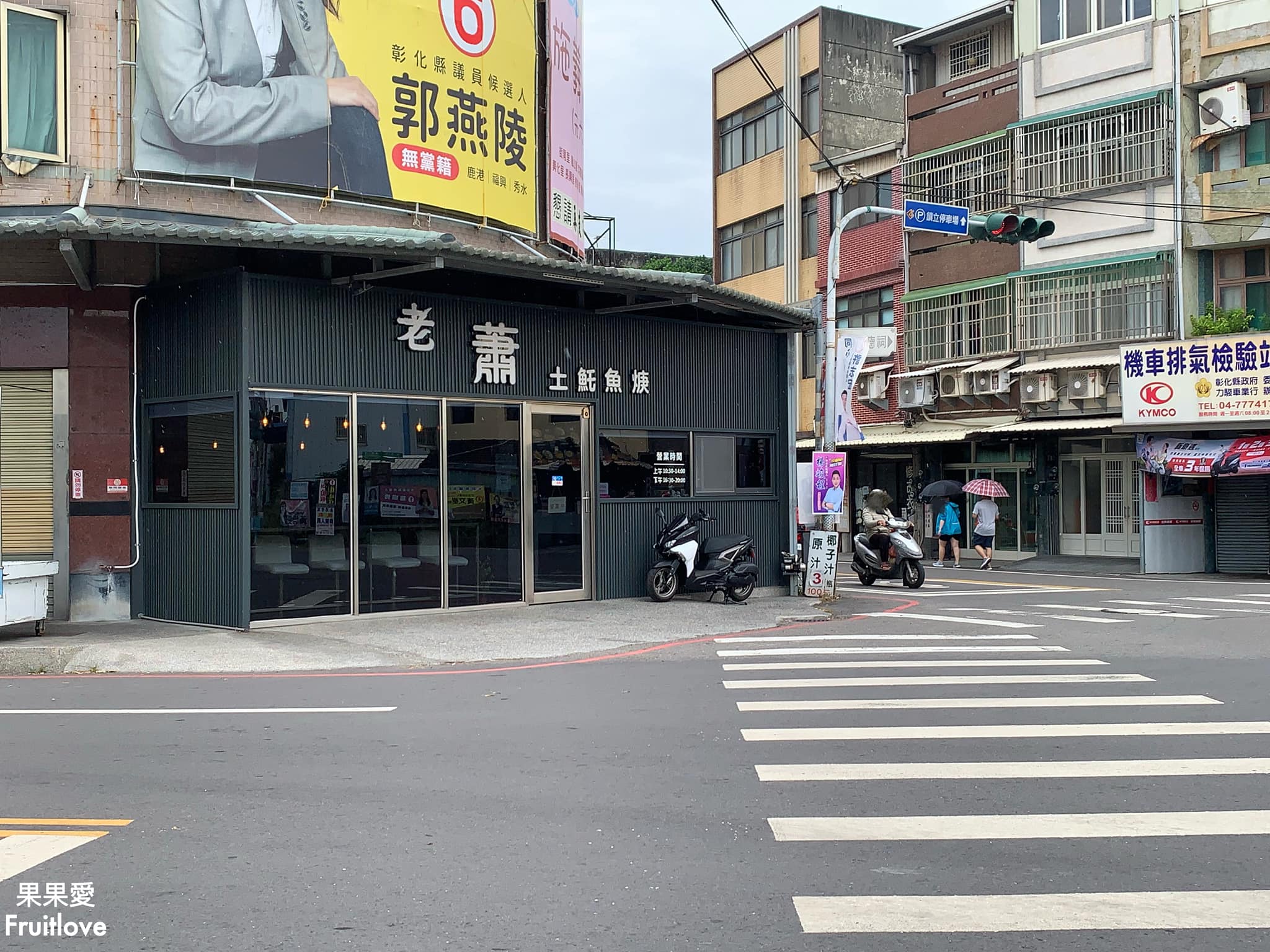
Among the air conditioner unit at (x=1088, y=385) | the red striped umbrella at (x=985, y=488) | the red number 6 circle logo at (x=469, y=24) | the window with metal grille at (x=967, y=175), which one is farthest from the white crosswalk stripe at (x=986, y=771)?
the window with metal grille at (x=967, y=175)

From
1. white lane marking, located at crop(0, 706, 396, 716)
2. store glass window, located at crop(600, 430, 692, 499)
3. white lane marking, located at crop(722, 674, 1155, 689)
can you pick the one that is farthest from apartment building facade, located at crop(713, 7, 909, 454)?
white lane marking, located at crop(0, 706, 396, 716)

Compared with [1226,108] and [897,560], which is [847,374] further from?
[1226,108]

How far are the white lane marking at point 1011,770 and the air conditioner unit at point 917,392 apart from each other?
24967 mm

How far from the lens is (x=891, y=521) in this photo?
830 inches

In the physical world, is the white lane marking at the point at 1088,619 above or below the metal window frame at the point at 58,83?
below

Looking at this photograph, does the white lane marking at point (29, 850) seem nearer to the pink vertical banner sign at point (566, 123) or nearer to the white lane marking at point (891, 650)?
the white lane marking at point (891, 650)

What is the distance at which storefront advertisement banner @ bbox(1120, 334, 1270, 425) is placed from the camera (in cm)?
2352

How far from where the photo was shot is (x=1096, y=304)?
27953mm

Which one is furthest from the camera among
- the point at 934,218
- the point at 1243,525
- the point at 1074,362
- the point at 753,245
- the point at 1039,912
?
the point at 753,245

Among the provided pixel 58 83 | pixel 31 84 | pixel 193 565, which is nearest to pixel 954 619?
pixel 193 565

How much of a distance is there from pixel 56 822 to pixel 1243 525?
24.4m

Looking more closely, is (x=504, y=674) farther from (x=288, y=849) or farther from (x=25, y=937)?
(x=25, y=937)

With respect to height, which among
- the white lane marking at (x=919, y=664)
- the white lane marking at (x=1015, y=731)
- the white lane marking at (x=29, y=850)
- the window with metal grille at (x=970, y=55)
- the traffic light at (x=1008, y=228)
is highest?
the window with metal grille at (x=970, y=55)

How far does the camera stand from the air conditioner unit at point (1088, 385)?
89.3 ft
